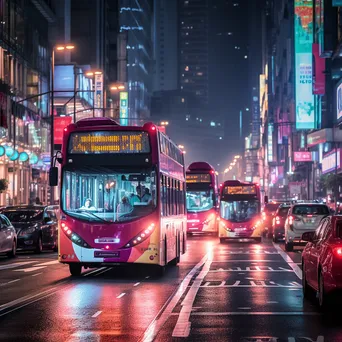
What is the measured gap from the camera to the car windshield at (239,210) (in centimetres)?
4822

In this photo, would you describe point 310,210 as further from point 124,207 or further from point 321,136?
point 321,136

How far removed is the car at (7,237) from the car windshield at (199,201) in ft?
70.2

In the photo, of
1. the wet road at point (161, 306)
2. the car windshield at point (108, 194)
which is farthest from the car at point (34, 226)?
the car windshield at point (108, 194)

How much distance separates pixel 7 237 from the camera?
31.3 m

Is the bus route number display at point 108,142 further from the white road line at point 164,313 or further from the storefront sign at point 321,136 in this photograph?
the storefront sign at point 321,136

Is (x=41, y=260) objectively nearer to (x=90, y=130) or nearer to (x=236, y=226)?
(x=90, y=130)

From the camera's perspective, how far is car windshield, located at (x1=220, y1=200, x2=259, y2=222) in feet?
158

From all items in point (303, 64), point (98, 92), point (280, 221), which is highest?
point (303, 64)

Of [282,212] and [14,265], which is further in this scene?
[282,212]

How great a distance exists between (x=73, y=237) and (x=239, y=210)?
88.8 ft

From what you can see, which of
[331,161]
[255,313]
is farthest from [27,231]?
[331,161]

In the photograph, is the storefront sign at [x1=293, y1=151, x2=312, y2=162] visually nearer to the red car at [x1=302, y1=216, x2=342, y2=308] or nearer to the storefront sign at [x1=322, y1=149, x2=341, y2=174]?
the storefront sign at [x1=322, y1=149, x2=341, y2=174]

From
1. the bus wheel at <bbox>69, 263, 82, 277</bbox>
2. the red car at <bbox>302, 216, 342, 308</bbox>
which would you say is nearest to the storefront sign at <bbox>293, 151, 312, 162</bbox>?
the bus wheel at <bbox>69, 263, 82, 277</bbox>

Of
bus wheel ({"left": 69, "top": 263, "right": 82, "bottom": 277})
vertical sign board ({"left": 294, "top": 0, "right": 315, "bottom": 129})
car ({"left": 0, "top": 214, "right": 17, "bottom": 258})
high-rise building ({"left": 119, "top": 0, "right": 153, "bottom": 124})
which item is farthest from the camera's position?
high-rise building ({"left": 119, "top": 0, "right": 153, "bottom": 124})
